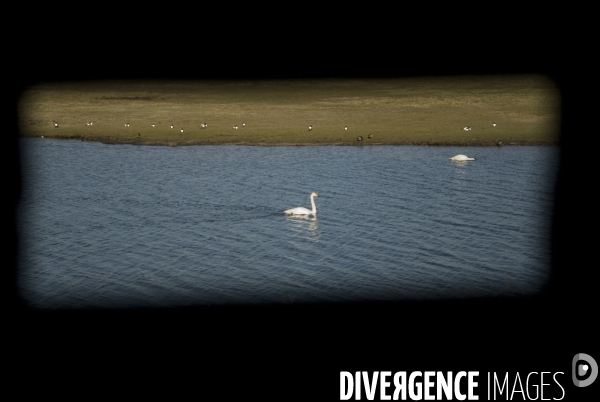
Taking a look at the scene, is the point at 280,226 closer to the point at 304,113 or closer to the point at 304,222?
the point at 304,222

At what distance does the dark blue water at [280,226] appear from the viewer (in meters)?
12.5

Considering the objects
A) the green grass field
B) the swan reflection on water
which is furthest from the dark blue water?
the green grass field

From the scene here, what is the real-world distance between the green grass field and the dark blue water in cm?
248

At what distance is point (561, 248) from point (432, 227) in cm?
1412

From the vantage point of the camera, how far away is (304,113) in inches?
1480

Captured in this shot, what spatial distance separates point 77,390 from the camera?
444cm

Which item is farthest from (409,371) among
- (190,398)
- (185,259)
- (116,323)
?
(185,259)

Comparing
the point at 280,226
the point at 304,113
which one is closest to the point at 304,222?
the point at 280,226

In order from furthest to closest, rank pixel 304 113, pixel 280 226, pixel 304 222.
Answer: pixel 304 113 → pixel 304 222 → pixel 280 226

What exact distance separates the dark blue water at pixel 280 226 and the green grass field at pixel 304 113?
8.14ft

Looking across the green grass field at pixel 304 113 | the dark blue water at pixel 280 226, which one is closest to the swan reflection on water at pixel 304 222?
the dark blue water at pixel 280 226

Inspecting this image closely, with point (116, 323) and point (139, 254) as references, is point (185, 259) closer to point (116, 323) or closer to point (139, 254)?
point (139, 254)

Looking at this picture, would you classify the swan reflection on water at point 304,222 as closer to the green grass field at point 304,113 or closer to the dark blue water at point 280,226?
the dark blue water at point 280,226

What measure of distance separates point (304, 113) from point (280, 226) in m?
20.0
